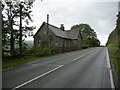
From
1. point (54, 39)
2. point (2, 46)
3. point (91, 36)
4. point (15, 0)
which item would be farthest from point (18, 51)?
point (91, 36)

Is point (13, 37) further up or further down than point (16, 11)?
further down

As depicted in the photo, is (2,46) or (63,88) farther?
(2,46)

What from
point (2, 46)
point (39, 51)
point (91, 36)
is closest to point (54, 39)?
point (39, 51)

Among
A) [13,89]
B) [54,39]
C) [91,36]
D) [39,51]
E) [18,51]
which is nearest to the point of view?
[13,89]

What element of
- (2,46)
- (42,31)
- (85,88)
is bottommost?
(85,88)

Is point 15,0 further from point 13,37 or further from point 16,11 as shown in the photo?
point 13,37

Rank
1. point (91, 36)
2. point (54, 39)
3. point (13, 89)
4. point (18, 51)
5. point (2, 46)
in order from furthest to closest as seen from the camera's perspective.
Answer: point (91, 36) → point (54, 39) → point (18, 51) → point (2, 46) → point (13, 89)

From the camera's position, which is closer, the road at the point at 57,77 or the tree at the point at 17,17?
the road at the point at 57,77

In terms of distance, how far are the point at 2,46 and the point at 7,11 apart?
7.59 meters

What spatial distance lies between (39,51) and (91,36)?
78638 mm

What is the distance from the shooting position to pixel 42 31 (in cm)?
5078

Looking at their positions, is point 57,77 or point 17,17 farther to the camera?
point 17,17

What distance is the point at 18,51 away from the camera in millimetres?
22859

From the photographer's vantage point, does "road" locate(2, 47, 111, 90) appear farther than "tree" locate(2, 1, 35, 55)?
No
